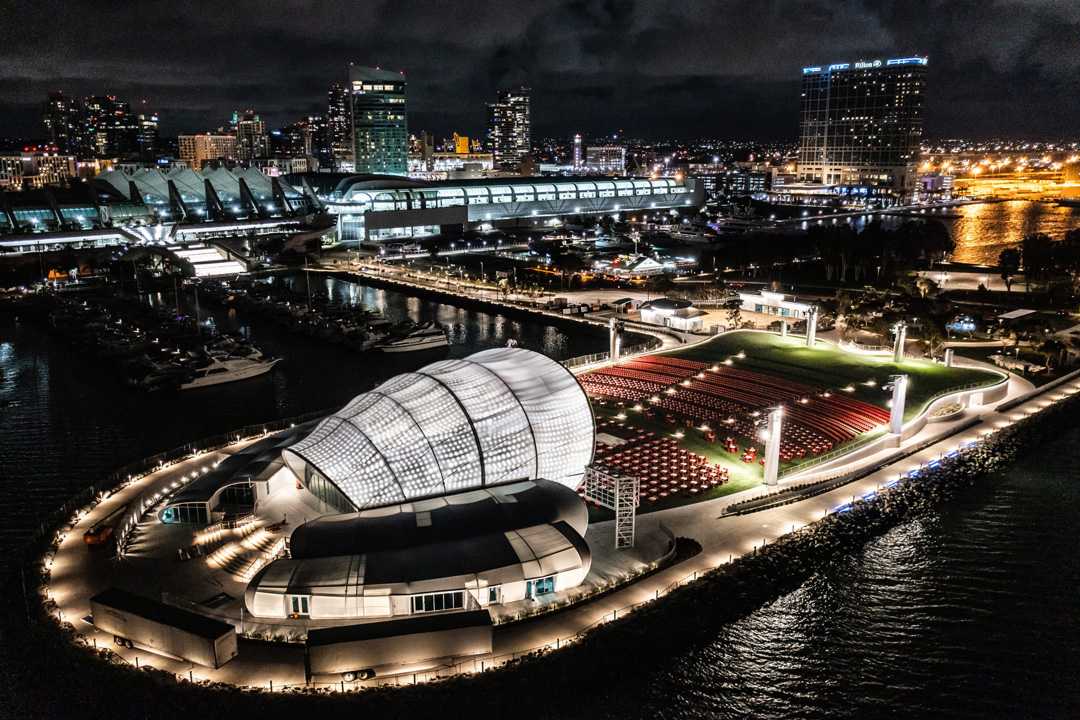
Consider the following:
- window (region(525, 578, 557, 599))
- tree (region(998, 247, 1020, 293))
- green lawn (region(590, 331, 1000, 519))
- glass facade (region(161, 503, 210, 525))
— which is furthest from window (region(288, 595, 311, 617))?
tree (region(998, 247, 1020, 293))

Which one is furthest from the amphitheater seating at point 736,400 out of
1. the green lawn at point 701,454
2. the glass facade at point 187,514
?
the glass facade at point 187,514

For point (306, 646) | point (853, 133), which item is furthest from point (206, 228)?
point (853, 133)

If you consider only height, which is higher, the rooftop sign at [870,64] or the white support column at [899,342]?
the rooftop sign at [870,64]

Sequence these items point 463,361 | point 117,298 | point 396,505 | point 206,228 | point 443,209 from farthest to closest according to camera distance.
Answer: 1. point 443,209
2. point 206,228
3. point 117,298
4. point 463,361
5. point 396,505

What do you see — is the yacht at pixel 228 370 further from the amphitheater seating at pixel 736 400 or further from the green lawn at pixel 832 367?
the green lawn at pixel 832 367

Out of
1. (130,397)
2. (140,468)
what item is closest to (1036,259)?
(130,397)

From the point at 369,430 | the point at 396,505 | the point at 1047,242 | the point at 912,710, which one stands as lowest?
the point at 912,710

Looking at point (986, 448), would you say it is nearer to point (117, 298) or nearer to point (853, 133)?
point (117, 298)
